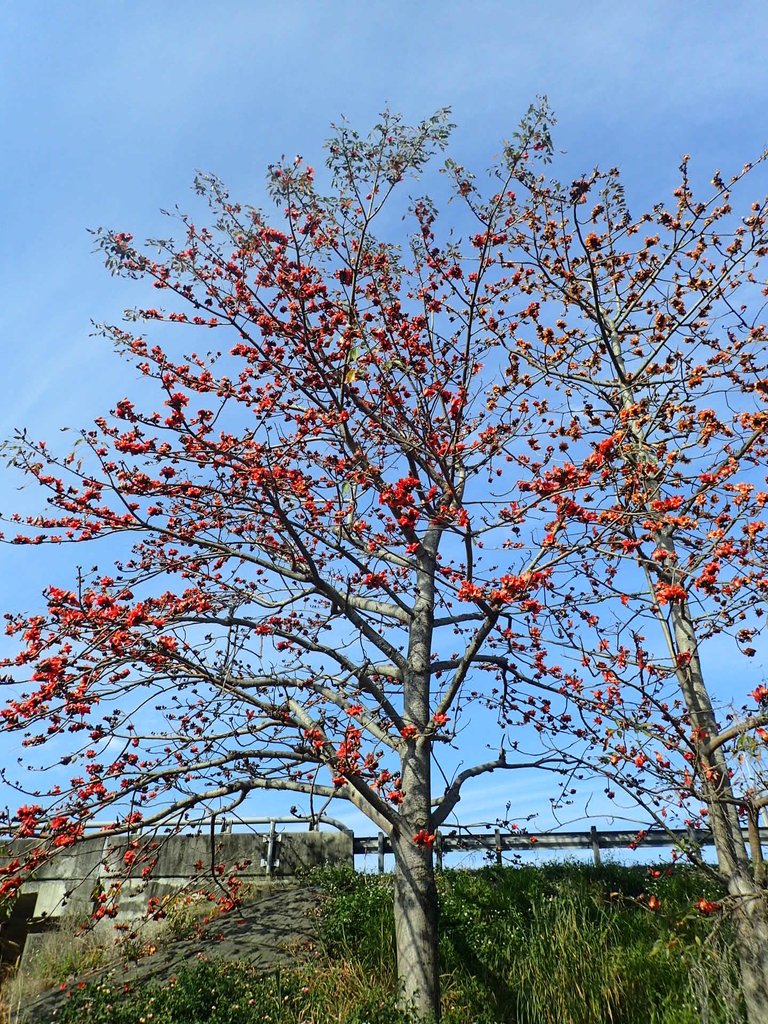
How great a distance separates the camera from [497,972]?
872 cm

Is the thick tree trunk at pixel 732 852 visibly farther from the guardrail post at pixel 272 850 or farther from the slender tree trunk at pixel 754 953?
the guardrail post at pixel 272 850

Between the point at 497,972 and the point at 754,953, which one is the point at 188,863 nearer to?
the point at 497,972

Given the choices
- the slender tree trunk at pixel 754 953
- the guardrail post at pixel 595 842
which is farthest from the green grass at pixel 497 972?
the guardrail post at pixel 595 842

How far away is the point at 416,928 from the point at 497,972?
1.71m

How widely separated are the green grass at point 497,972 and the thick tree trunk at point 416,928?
0.22 m

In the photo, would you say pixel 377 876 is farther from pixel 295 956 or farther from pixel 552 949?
pixel 552 949

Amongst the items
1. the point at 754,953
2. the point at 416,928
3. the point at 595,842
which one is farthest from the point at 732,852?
the point at 595,842

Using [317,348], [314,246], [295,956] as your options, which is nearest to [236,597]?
[317,348]

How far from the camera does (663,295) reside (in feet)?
28.9

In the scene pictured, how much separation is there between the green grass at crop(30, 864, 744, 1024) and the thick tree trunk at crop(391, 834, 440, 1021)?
0.72ft

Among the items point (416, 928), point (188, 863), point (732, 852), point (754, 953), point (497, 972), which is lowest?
point (497, 972)

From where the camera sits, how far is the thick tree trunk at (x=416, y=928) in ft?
24.6

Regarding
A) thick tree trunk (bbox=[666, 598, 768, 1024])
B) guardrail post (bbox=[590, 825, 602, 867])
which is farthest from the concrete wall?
thick tree trunk (bbox=[666, 598, 768, 1024])

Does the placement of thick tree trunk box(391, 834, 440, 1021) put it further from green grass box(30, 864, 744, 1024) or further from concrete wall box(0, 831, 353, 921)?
concrete wall box(0, 831, 353, 921)
